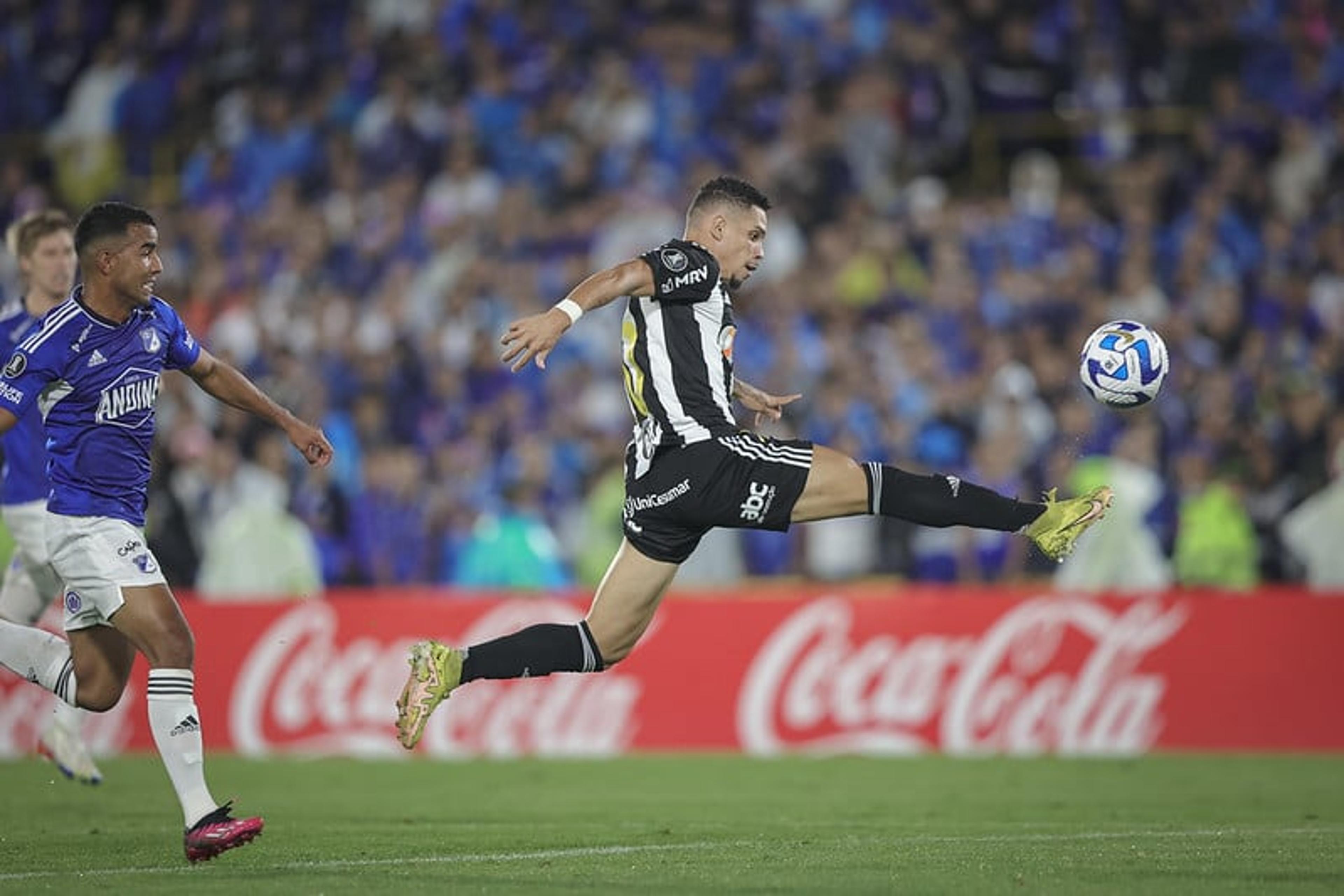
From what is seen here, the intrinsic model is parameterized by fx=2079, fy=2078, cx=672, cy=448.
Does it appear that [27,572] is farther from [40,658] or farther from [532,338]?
[532,338]

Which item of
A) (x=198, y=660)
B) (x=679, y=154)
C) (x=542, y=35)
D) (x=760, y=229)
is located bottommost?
(x=198, y=660)

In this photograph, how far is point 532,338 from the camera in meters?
8.27

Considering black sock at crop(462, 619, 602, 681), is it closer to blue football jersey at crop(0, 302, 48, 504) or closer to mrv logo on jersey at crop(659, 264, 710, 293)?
mrv logo on jersey at crop(659, 264, 710, 293)

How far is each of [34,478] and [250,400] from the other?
277cm

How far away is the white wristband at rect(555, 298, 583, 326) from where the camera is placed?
8.50 meters

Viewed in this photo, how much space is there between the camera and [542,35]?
22797 millimetres

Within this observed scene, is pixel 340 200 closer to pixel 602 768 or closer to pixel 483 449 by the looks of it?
pixel 483 449

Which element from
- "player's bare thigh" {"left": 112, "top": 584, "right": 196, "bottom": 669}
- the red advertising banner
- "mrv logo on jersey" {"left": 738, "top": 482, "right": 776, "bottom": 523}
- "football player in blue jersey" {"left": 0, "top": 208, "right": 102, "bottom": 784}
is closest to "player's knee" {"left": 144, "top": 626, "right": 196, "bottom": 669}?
"player's bare thigh" {"left": 112, "top": 584, "right": 196, "bottom": 669}

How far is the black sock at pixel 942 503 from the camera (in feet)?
29.7

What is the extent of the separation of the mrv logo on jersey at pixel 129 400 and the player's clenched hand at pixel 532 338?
72.0 inches

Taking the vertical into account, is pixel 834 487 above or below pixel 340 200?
below

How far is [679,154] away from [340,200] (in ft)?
12.0

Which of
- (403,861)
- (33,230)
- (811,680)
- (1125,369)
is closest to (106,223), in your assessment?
(33,230)

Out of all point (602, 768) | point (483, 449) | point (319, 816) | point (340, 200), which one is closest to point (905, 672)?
point (602, 768)
